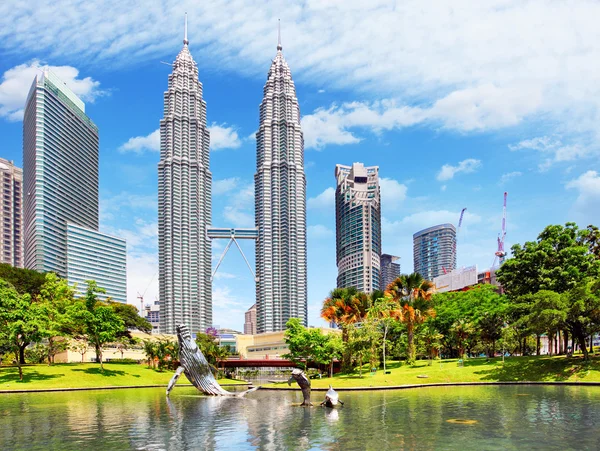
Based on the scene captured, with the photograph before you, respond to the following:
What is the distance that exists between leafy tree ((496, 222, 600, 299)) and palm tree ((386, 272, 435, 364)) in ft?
34.3

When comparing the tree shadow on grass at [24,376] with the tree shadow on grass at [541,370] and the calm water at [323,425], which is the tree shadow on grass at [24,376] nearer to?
the calm water at [323,425]

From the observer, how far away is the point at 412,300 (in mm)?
80125

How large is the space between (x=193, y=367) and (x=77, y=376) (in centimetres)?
3203

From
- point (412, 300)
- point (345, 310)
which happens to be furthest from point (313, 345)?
point (412, 300)

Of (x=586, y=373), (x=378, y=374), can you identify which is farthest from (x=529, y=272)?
(x=378, y=374)

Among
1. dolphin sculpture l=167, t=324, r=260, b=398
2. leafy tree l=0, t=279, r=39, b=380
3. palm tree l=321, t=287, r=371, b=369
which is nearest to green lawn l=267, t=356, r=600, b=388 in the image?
palm tree l=321, t=287, r=371, b=369

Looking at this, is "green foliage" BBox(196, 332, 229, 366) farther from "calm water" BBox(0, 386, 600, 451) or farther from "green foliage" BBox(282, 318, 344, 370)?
"calm water" BBox(0, 386, 600, 451)

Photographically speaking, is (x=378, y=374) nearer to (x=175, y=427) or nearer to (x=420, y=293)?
(x=420, y=293)

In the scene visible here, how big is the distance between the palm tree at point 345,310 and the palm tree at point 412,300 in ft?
14.4

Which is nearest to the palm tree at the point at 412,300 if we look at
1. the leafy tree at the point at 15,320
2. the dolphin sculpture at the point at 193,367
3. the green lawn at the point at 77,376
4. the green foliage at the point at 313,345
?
the green foliage at the point at 313,345

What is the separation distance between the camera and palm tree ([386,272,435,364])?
7694 cm

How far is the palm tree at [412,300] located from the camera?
7694 centimetres

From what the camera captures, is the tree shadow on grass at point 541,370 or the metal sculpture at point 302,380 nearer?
the metal sculpture at point 302,380

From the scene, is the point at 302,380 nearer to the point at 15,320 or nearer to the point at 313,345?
the point at 313,345
